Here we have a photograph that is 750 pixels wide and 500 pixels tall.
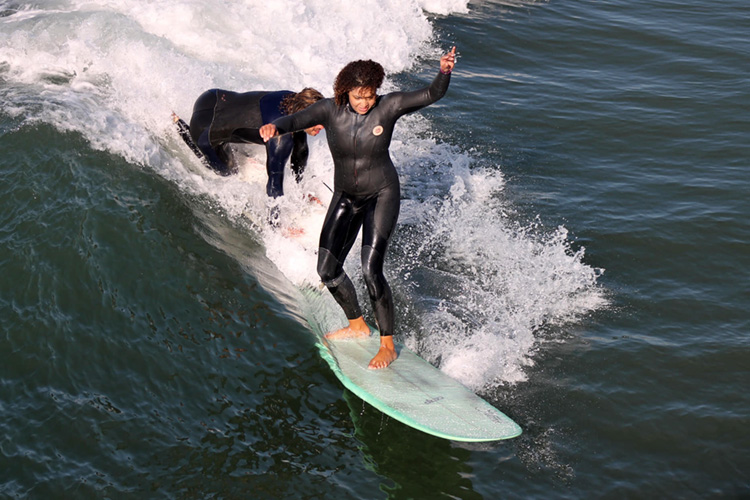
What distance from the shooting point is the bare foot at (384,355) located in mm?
6051

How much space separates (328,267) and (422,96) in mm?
1624

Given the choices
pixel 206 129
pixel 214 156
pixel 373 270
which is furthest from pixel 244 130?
pixel 373 270

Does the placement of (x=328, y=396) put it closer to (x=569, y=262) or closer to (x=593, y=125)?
(x=569, y=262)

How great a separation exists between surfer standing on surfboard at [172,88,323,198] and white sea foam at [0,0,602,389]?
0.96 ft

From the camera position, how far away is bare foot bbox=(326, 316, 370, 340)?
6.51 m

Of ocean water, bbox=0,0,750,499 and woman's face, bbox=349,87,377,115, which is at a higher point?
woman's face, bbox=349,87,377,115

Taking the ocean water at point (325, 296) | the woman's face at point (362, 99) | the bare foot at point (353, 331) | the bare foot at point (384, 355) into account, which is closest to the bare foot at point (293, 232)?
the ocean water at point (325, 296)

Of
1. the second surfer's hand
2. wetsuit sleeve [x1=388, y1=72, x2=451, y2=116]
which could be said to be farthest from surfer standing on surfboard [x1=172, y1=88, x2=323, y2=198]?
wetsuit sleeve [x1=388, y1=72, x2=451, y2=116]

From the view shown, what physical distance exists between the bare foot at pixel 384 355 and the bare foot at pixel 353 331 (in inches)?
14.7

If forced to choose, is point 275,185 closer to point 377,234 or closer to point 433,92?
point 377,234

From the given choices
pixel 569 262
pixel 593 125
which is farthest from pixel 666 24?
pixel 569 262

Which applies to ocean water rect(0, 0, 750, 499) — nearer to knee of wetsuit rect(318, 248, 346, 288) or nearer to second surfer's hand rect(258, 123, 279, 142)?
knee of wetsuit rect(318, 248, 346, 288)

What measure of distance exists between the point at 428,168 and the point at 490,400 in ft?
16.1

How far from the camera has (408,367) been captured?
6.17 meters
